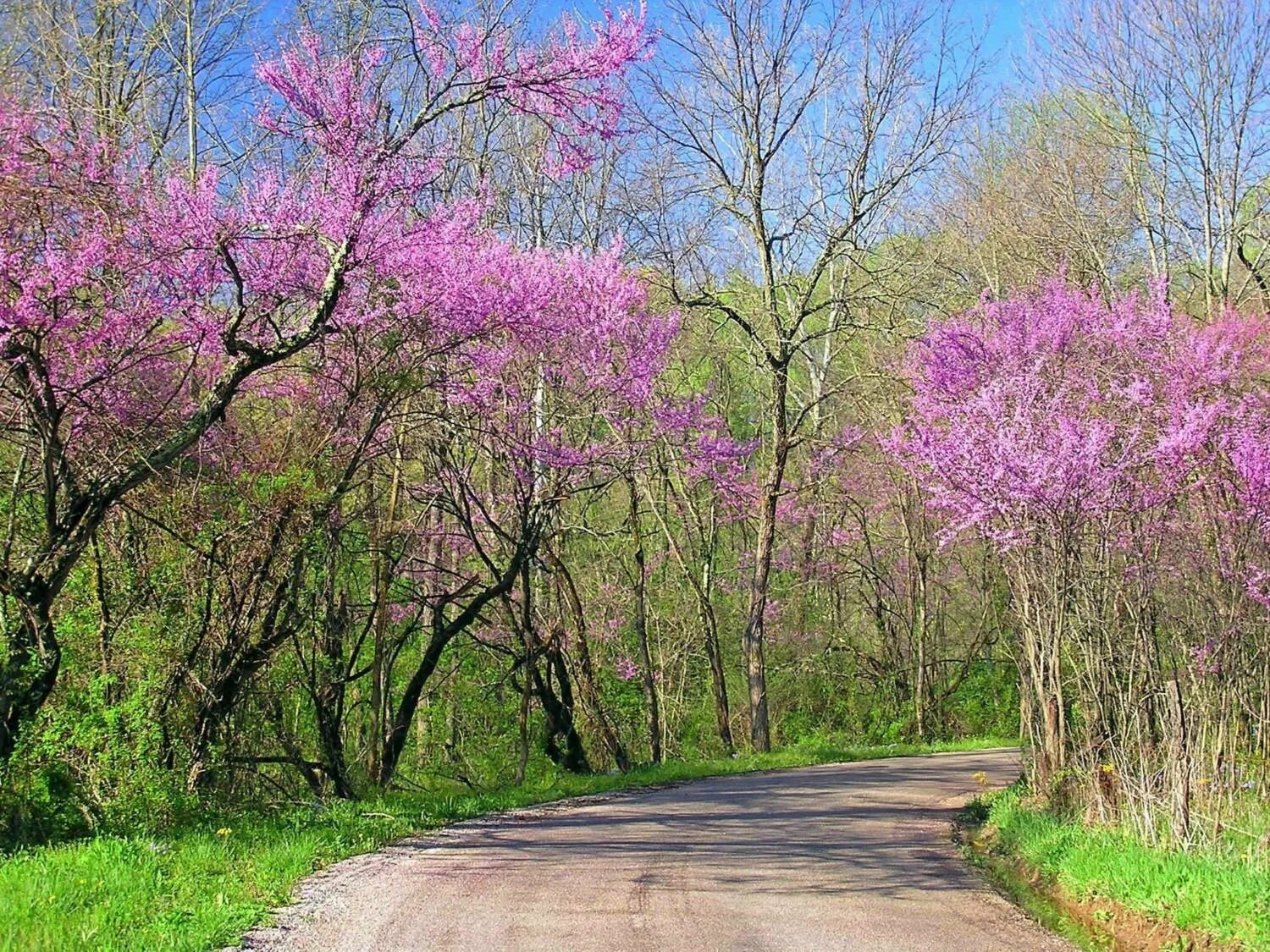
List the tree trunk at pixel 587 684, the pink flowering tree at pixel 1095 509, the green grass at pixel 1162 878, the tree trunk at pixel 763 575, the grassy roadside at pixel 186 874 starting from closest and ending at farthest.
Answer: the grassy roadside at pixel 186 874 < the green grass at pixel 1162 878 < the pink flowering tree at pixel 1095 509 < the tree trunk at pixel 587 684 < the tree trunk at pixel 763 575

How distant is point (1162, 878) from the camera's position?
7.25 m

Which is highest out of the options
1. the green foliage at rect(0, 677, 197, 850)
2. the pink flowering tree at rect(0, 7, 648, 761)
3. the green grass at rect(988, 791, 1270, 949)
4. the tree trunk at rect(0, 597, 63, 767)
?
the pink flowering tree at rect(0, 7, 648, 761)

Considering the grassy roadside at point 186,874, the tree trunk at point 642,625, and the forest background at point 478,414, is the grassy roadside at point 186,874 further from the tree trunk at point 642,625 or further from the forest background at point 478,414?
the tree trunk at point 642,625

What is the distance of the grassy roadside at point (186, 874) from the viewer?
6055mm

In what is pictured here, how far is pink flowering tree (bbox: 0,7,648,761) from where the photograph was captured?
359 inches

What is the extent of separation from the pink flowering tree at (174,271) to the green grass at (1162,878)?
23.3ft

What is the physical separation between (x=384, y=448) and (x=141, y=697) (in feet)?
15.3

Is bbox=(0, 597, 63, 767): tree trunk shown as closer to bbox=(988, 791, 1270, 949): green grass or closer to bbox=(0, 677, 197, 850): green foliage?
bbox=(0, 677, 197, 850): green foliage

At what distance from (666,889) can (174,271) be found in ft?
21.8

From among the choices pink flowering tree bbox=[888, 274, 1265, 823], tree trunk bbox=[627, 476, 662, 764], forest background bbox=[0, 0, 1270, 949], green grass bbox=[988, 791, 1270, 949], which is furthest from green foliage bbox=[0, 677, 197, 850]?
tree trunk bbox=[627, 476, 662, 764]

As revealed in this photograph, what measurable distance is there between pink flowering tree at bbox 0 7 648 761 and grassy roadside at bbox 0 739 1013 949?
1827mm

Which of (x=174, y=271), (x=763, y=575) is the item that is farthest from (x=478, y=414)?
(x=763, y=575)

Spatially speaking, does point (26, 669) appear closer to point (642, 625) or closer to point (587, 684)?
point (587, 684)

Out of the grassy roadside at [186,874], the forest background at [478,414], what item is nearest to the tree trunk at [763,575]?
the forest background at [478,414]
